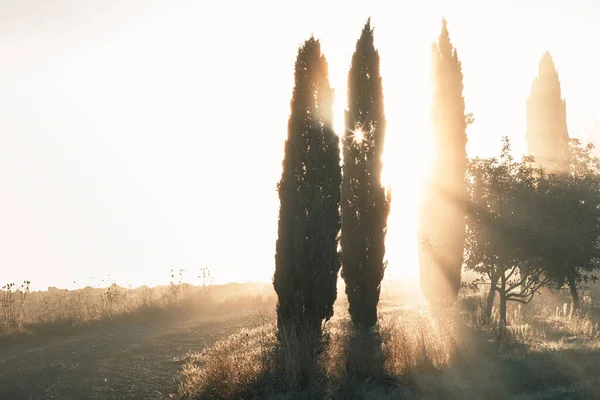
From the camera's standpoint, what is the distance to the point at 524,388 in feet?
32.6

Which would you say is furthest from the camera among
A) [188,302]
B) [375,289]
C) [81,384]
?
[188,302]

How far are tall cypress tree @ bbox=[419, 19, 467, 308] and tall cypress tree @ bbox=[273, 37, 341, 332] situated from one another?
9.26 metres

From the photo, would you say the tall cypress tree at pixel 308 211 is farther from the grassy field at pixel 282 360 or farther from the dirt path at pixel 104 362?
the dirt path at pixel 104 362

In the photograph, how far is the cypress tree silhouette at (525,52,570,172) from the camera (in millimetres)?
42031

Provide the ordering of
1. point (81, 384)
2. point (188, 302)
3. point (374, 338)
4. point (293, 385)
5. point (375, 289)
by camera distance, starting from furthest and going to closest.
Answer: point (188, 302), point (375, 289), point (374, 338), point (81, 384), point (293, 385)

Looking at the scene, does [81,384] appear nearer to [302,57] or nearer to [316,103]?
[316,103]

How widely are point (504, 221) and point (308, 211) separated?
25.2ft

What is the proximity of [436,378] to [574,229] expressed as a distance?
9280 millimetres

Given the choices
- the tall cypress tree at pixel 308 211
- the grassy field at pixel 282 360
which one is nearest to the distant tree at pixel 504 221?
the grassy field at pixel 282 360

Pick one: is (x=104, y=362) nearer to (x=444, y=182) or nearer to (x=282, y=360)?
(x=282, y=360)

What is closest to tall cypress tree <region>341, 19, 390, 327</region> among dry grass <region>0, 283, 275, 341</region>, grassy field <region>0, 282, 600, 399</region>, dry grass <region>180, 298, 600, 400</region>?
grassy field <region>0, 282, 600, 399</region>

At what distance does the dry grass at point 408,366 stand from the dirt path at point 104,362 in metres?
0.76

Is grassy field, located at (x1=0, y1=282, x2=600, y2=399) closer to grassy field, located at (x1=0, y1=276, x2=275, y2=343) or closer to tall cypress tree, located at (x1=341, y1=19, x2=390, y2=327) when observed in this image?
grassy field, located at (x1=0, y1=276, x2=275, y2=343)

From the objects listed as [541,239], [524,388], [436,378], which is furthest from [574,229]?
[436,378]
